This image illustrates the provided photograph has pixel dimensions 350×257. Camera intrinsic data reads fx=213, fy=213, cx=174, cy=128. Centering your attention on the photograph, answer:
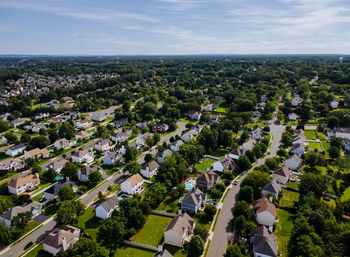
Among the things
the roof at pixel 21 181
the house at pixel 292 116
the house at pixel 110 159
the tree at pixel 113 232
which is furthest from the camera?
the house at pixel 292 116

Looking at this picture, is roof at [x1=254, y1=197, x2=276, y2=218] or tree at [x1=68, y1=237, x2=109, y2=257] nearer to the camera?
tree at [x1=68, y1=237, x2=109, y2=257]

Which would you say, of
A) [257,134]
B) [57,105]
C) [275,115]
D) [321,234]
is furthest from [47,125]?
[275,115]

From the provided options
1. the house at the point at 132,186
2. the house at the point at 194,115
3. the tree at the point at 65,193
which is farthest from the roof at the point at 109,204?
the house at the point at 194,115

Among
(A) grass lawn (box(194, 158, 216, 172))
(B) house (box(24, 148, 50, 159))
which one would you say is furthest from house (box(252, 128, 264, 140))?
(B) house (box(24, 148, 50, 159))

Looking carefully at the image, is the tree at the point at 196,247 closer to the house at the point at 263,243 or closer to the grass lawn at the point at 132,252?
the grass lawn at the point at 132,252

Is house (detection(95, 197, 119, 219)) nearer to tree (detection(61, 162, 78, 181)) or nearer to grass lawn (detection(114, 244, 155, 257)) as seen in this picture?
grass lawn (detection(114, 244, 155, 257))
